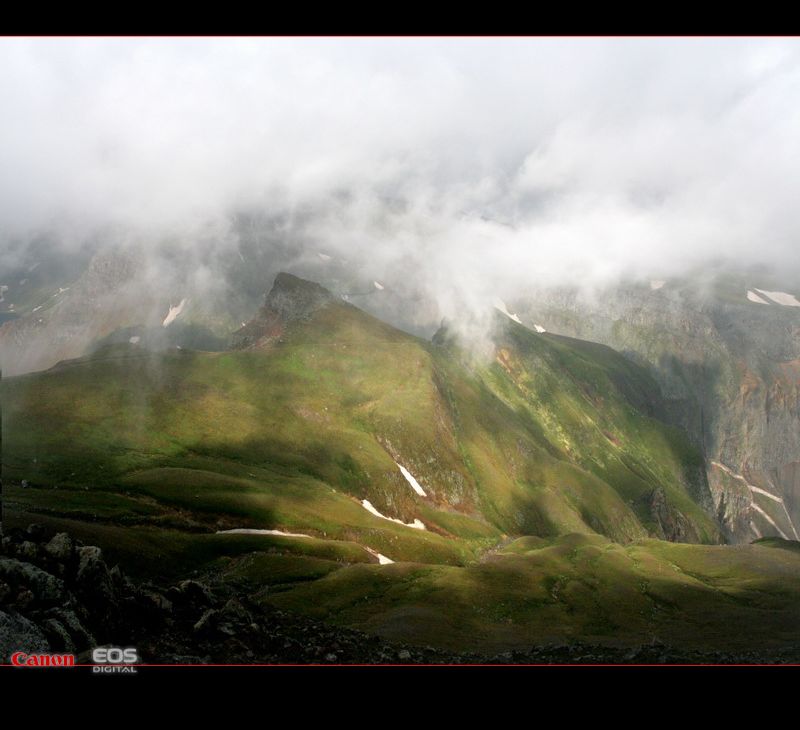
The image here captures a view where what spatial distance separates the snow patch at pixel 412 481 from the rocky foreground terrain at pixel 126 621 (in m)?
118

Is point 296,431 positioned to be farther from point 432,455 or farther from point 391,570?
point 391,570

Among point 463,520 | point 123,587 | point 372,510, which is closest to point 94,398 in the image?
point 372,510

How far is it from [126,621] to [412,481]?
13696cm

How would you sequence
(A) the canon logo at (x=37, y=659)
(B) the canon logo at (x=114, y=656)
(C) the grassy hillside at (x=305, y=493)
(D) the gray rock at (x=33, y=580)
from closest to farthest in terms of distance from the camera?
(B) the canon logo at (x=114, y=656) < (A) the canon logo at (x=37, y=659) < (D) the gray rock at (x=33, y=580) < (C) the grassy hillside at (x=305, y=493)

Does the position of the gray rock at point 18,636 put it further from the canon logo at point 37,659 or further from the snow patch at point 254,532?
the snow patch at point 254,532

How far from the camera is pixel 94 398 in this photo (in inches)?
5025

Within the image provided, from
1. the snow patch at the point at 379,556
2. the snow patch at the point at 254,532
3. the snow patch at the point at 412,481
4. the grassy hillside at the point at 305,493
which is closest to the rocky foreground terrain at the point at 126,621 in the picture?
the grassy hillside at the point at 305,493

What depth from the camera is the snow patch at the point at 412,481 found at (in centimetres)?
15775

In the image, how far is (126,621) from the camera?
1046 inches

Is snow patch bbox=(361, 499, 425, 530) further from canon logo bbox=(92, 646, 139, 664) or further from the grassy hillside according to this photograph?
canon logo bbox=(92, 646, 139, 664)

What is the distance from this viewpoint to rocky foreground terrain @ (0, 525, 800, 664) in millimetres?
21594
